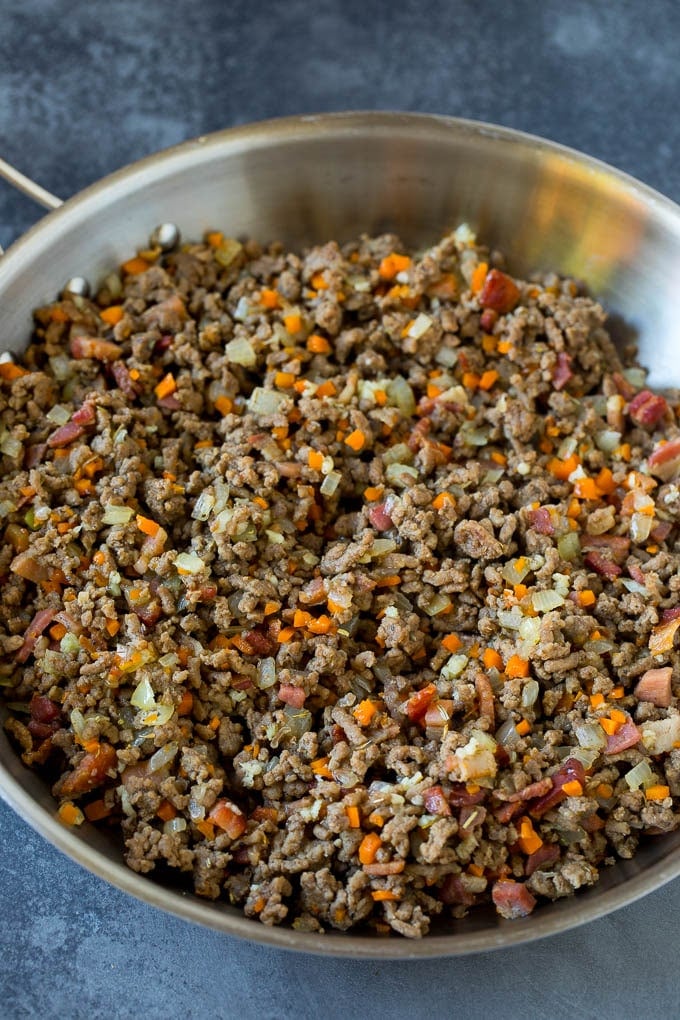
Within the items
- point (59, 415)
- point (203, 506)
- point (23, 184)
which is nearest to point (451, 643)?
point (203, 506)

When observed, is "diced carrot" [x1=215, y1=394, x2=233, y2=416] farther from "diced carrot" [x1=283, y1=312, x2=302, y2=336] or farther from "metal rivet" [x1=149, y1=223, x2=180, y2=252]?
"metal rivet" [x1=149, y1=223, x2=180, y2=252]

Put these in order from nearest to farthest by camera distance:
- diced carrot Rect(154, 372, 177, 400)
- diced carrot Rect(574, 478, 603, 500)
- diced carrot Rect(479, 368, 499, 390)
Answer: diced carrot Rect(574, 478, 603, 500)
diced carrot Rect(154, 372, 177, 400)
diced carrot Rect(479, 368, 499, 390)

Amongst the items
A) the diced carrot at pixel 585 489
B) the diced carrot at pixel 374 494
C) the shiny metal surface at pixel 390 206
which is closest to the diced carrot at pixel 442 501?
the diced carrot at pixel 374 494

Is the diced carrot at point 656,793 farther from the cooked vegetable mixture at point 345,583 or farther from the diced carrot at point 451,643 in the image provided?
the diced carrot at point 451,643

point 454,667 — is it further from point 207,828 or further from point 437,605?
point 207,828

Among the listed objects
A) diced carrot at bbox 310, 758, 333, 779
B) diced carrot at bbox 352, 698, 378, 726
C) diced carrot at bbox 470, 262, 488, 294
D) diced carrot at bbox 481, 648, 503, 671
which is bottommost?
diced carrot at bbox 310, 758, 333, 779

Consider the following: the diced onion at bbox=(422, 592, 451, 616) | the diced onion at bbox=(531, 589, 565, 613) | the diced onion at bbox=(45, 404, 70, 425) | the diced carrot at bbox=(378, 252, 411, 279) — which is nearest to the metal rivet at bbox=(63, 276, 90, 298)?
the diced onion at bbox=(45, 404, 70, 425)
